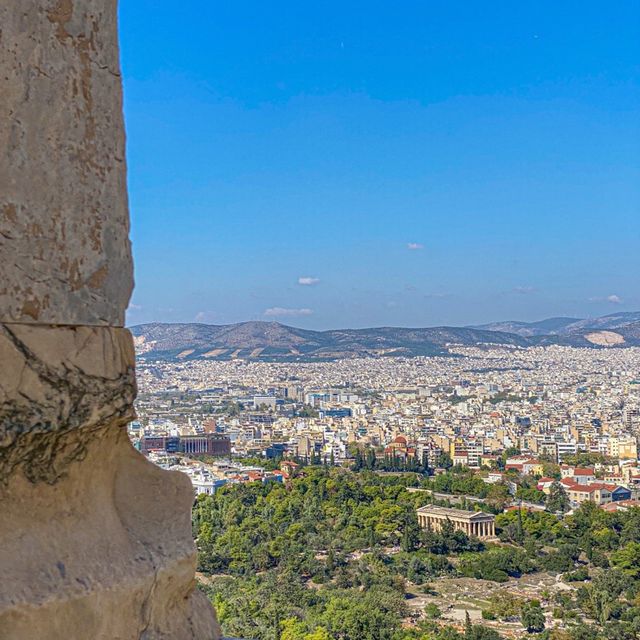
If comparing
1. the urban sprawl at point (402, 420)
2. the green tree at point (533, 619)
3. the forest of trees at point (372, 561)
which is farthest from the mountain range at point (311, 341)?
the green tree at point (533, 619)

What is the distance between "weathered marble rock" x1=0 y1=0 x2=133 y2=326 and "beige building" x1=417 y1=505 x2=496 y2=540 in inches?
864

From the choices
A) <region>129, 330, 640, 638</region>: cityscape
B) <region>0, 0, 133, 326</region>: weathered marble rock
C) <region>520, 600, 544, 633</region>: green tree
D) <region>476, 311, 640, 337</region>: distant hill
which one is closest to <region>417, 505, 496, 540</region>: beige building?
<region>129, 330, 640, 638</region>: cityscape

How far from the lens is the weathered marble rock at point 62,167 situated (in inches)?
37.8

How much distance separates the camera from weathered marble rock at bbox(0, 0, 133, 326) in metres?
0.96

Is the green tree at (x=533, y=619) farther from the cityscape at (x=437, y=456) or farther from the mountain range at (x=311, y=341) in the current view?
the mountain range at (x=311, y=341)

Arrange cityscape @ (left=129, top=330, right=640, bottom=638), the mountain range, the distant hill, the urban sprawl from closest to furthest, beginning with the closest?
1. cityscape @ (left=129, top=330, right=640, bottom=638)
2. the urban sprawl
3. the mountain range
4. the distant hill

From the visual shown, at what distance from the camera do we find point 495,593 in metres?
17.6

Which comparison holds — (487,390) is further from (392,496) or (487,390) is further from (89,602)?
(89,602)

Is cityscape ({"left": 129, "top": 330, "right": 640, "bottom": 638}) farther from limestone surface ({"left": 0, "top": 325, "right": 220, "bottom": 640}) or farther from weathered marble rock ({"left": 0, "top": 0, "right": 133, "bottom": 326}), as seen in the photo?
weathered marble rock ({"left": 0, "top": 0, "right": 133, "bottom": 326})

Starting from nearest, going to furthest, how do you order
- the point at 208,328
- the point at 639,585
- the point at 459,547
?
1. the point at 639,585
2. the point at 459,547
3. the point at 208,328

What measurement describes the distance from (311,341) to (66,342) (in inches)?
4272

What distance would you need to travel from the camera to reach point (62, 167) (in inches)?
39.6

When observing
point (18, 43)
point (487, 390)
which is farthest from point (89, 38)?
point (487, 390)

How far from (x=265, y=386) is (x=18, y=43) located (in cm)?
7784
